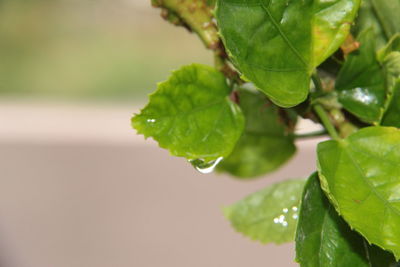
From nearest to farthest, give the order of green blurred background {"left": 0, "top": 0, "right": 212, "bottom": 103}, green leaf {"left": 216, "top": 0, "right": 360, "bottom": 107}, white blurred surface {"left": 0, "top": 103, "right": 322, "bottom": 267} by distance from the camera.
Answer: green leaf {"left": 216, "top": 0, "right": 360, "bottom": 107}
white blurred surface {"left": 0, "top": 103, "right": 322, "bottom": 267}
green blurred background {"left": 0, "top": 0, "right": 212, "bottom": 103}

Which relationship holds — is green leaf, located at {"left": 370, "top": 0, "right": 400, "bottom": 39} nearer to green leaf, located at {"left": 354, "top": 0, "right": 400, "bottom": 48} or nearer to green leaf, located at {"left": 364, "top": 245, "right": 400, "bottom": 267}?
green leaf, located at {"left": 354, "top": 0, "right": 400, "bottom": 48}

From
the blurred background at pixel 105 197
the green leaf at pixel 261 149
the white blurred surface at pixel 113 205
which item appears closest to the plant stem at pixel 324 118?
the green leaf at pixel 261 149

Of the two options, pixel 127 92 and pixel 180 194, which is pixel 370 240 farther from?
pixel 127 92

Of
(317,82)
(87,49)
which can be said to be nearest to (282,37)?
(317,82)

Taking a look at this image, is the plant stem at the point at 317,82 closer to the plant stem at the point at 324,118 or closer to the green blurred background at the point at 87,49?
the plant stem at the point at 324,118

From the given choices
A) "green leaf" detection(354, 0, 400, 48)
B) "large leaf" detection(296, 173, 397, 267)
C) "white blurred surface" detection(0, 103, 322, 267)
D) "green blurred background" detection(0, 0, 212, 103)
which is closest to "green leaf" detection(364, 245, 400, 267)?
"large leaf" detection(296, 173, 397, 267)

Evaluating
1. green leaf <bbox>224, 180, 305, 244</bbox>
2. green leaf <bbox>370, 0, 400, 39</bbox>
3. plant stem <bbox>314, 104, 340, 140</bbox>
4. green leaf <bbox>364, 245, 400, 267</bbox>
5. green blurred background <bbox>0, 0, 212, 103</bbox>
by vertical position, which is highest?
green leaf <bbox>370, 0, 400, 39</bbox>

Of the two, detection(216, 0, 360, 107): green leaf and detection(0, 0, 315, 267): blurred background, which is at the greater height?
detection(216, 0, 360, 107): green leaf
